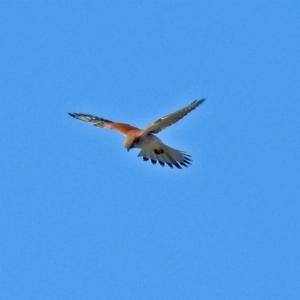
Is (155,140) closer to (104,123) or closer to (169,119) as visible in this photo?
(169,119)

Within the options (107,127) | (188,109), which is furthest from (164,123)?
(107,127)

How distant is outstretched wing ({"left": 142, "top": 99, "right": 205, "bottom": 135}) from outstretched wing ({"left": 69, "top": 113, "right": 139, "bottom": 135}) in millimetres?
812

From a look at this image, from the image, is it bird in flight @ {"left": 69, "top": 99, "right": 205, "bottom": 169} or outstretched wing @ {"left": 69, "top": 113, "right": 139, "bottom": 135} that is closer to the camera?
bird in flight @ {"left": 69, "top": 99, "right": 205, "bottom": 169}

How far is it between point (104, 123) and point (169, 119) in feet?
8.48

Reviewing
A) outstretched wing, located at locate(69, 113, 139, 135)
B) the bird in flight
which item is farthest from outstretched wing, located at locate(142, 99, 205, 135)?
outstretched wing, located at locate(69, 113, 139, 135)

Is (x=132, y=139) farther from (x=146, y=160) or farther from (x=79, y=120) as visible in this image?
(x=79, y=120)

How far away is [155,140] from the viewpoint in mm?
18703

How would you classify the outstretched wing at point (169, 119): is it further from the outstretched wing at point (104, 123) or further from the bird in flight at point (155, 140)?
the outstretched wing at point (104, 123)

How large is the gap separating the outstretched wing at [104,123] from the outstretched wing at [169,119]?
0.81 m

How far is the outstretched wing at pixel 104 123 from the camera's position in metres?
19.4

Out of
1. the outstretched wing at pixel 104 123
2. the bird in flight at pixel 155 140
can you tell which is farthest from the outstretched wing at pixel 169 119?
the outstretched wing at pixel 104 123

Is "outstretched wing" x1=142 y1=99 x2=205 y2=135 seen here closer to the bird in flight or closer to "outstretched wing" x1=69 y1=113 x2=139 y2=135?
the bird in flight

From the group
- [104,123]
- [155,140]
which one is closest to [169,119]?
[155,140]

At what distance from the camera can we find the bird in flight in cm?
1798
